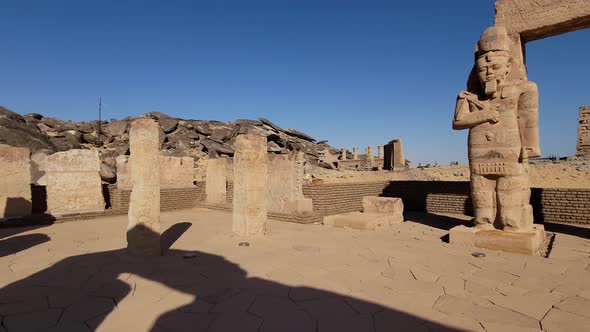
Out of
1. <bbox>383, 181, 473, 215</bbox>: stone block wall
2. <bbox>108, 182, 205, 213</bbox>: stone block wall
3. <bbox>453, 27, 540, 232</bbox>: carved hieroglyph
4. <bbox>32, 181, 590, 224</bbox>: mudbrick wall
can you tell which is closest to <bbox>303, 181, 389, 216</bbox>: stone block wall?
<bbox>32, 181, 590, 224</bbox>: mudbrick wall

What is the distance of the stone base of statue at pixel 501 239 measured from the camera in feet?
16.3

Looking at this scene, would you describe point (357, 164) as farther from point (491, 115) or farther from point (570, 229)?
point (491, 115)

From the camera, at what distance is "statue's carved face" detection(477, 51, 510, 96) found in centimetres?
541

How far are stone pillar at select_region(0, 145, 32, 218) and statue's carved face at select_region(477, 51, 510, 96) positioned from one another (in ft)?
33.9

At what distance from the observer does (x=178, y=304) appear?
121 inches

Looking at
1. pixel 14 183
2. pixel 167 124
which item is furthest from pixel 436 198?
pixel 167 124

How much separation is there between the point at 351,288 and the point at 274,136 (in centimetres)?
2528

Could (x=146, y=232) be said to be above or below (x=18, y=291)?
above

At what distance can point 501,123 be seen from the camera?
553 centimetres

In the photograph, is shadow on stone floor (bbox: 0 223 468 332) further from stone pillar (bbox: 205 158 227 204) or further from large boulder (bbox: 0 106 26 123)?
large boulder (bbox: 0 106 26 123)

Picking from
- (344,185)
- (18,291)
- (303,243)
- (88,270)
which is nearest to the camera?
(18,291)

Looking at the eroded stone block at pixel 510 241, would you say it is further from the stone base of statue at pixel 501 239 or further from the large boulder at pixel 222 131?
the large boulder at pixel 222 131

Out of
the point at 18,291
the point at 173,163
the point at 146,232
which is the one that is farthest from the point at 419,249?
the point at 173,163

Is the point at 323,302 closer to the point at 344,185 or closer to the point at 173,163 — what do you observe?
the point at 344,185
